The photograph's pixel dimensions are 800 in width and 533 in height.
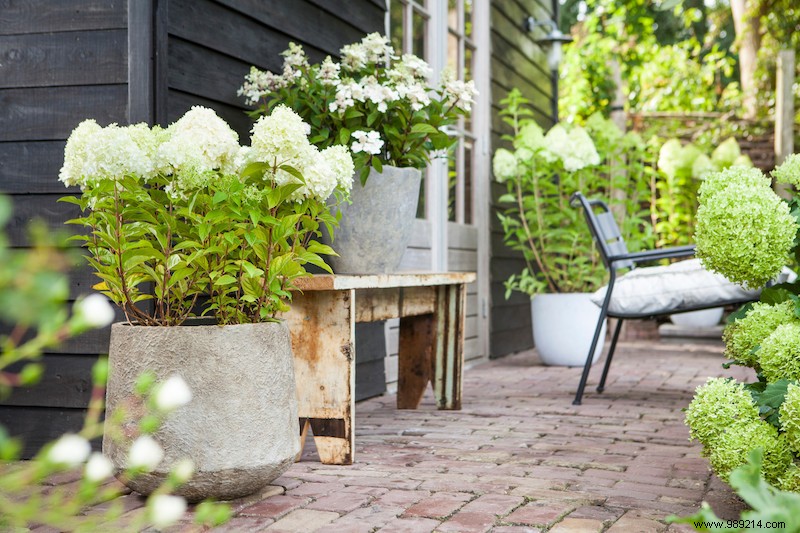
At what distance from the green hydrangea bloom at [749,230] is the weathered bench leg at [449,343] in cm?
163

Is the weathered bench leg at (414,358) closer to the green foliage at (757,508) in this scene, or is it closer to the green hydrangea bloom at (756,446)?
the green hydrangea bloom at (756,446)

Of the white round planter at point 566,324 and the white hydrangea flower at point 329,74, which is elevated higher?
the white hydrangea flower at point 329,74

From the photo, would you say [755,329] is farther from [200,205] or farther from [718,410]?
[200,205]

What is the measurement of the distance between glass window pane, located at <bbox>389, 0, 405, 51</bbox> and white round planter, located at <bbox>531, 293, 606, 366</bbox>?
1.75m

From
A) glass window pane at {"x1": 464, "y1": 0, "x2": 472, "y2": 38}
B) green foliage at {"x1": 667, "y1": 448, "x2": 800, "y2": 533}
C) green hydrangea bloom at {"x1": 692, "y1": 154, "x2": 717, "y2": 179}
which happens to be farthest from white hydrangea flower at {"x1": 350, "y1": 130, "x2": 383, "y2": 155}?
green hydrangea bloom at {"x1": 692, "y1": 154, "x2": 717, "y2": 179}

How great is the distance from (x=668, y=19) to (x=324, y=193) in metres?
14.3

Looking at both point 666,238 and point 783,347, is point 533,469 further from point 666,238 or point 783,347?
point 666,238

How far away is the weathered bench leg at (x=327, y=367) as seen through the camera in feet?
8.50

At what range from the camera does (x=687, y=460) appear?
2654 millimetres

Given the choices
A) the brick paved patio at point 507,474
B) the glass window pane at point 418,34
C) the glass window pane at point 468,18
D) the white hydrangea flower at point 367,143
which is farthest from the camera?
the glass window pane at point 468,18

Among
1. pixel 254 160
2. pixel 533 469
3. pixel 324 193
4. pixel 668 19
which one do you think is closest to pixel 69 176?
pixel 254 160

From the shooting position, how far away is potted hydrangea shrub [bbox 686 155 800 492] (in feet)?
6.17

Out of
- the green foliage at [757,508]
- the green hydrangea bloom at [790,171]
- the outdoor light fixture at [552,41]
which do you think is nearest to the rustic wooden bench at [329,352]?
the green hydrangea bloom at [790,171]

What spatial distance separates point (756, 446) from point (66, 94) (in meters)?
2.07
